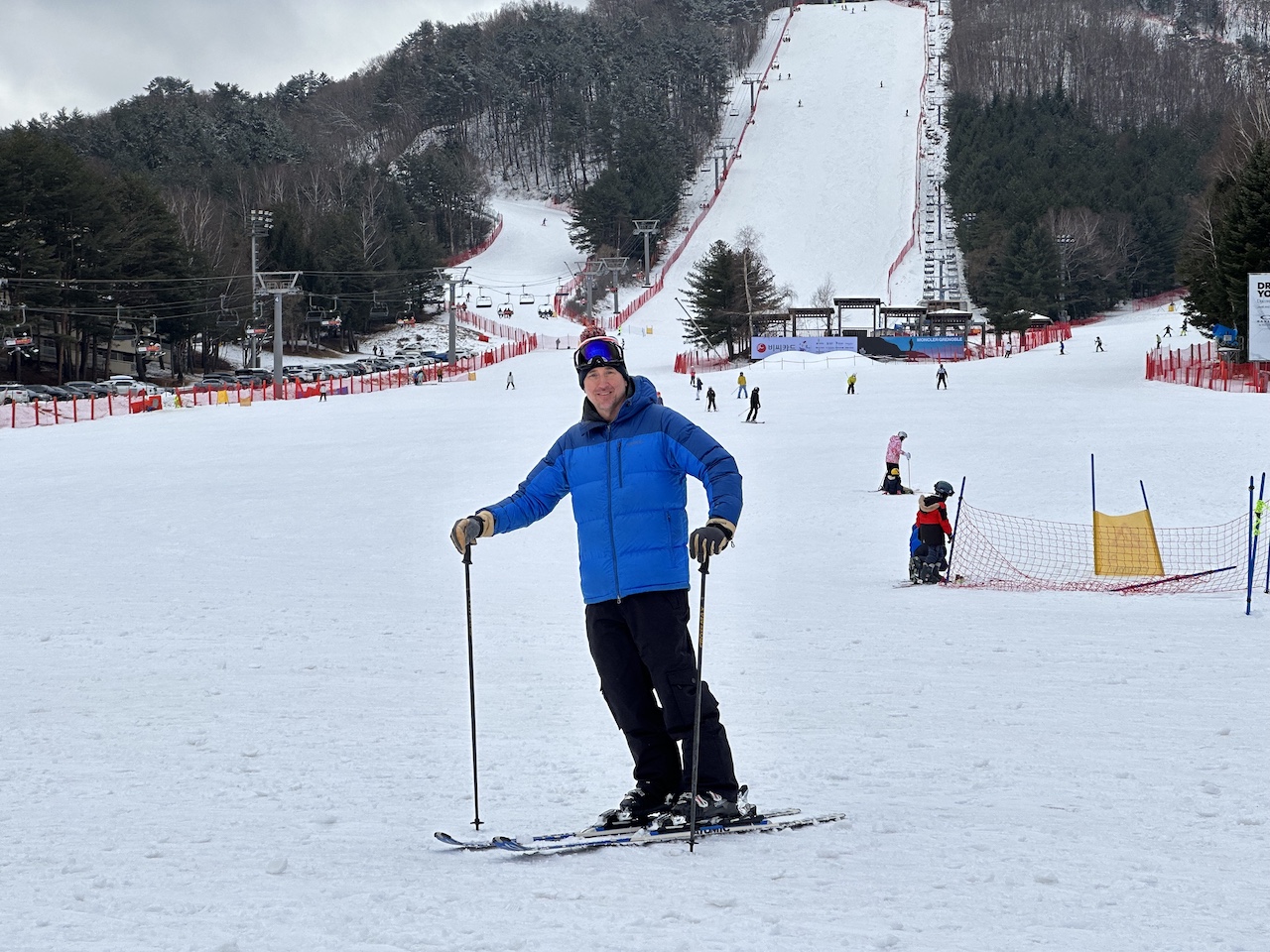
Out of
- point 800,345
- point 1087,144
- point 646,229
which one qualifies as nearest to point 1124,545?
point 800,345

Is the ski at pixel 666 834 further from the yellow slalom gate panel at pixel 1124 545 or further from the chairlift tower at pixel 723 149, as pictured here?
the chairlift tower at pixel 723 149

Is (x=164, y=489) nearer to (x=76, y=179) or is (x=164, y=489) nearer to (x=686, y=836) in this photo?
(x=686, y=836)

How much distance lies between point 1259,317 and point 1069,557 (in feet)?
56.9

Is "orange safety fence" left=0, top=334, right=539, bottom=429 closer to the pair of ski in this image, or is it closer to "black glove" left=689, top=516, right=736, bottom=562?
the pair of ski

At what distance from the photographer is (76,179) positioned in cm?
5331

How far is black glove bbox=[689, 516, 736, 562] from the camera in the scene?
3.89 m

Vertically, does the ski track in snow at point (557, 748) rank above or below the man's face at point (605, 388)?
below

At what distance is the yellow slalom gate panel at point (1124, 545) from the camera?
1241 cm

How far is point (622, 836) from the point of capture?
13.3ft

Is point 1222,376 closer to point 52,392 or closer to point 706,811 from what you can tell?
point 706,811

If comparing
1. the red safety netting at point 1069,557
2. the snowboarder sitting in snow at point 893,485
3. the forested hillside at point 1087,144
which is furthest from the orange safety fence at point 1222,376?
the red safety netting at point 1069,557

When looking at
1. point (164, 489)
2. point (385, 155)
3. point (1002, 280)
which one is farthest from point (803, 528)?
point (385, 155)


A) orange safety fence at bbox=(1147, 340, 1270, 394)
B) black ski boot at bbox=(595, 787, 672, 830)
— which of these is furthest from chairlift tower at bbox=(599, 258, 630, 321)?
black ski boot at bbox=(595, 787, 672, 830)

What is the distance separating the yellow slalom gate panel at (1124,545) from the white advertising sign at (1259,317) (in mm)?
18019
